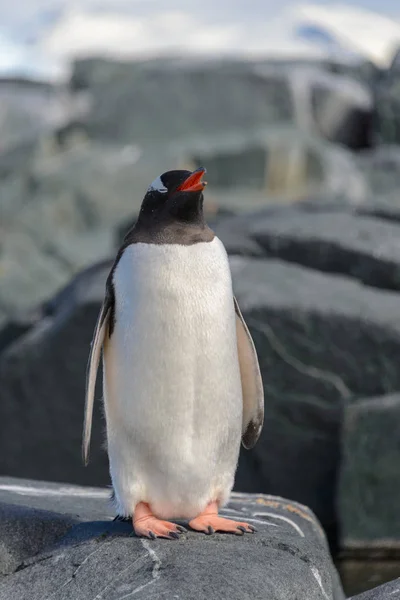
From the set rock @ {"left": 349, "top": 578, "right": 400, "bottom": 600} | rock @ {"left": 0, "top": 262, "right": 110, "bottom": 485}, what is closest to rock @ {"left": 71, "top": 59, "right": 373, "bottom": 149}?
rock @ {"left": 0, "top": 262, "right": 110, "bottom": 485}

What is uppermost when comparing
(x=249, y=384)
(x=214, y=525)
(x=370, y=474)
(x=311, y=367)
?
(x=249, y=384)

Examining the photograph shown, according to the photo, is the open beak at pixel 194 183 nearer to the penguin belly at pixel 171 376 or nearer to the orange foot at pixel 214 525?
the penguin belly at pixel 171 376

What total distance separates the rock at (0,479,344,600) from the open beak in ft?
3.52

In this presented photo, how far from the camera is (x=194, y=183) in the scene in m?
3.18

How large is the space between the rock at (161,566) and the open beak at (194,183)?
1.07 meters

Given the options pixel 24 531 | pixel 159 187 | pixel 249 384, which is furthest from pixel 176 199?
pixel 24 531

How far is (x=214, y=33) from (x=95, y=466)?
81.1 feet

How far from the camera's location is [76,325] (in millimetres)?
6770

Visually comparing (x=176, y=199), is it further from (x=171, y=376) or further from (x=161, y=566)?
(x=161, y=566)

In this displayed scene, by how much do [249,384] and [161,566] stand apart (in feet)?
2.62

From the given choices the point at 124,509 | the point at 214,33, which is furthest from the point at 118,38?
the point at 124,509

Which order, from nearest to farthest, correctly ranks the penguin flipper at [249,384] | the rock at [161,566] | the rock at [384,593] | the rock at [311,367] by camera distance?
the rock at [161,566] < the rock at [384,593] < the penguin flipper at [249,384] < the rock at [311,367]

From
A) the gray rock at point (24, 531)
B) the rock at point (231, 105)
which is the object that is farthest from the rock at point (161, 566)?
the rock at point (231, 105)

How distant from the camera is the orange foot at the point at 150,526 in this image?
326cm
